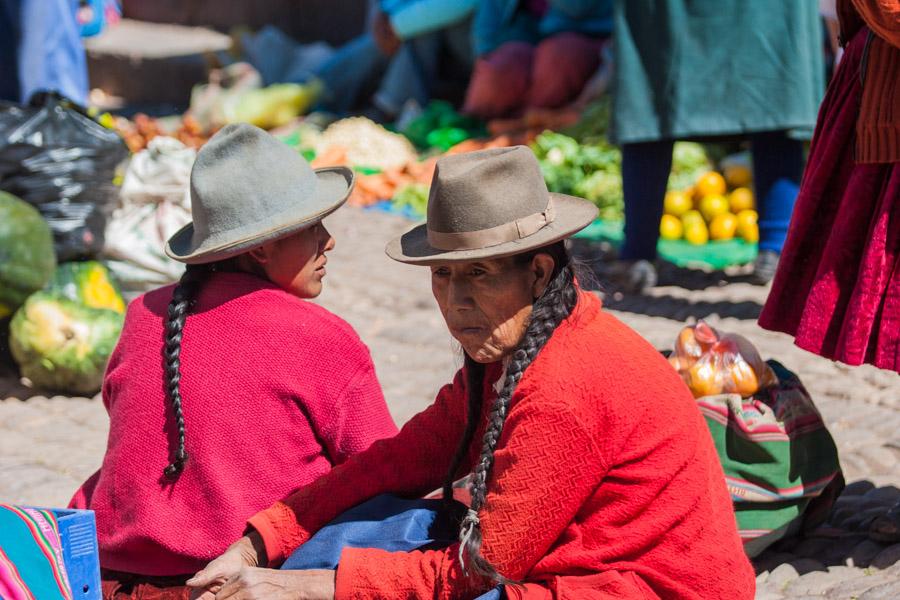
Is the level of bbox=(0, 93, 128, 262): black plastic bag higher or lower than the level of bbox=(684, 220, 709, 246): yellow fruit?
higher

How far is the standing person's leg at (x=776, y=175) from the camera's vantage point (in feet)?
17.0

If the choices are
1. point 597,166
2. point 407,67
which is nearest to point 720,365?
point 597,166

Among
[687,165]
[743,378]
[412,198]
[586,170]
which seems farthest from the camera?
[412,198]

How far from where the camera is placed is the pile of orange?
22.0ft

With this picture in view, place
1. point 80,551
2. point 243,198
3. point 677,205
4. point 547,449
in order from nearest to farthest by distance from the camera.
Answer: point 547,449 → point 80,551 → point 243,198 → point 677,205

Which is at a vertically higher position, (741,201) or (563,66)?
(563,66)

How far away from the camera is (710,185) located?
22.9 feet

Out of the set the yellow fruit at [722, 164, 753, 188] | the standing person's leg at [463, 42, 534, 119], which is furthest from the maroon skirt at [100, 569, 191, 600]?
the standing person's leg at [463, 42, 534, 119]

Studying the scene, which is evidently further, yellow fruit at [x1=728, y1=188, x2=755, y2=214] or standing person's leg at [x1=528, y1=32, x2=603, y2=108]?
standing person's leg at [x1=528, y1=32, x2=603, y2=108]

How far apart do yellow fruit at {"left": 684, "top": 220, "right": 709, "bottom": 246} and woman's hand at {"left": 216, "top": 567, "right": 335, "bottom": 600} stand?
16.6 feet

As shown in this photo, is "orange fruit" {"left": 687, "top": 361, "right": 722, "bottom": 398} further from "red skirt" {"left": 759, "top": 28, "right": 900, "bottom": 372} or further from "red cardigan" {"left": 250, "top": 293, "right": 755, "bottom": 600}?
"red cardigan" {"left": 250, "top": 293, "right": 755, "bottom": 600}

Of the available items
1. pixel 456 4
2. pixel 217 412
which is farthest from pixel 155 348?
pixel 456 4

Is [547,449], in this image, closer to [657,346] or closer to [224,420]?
[224,420]

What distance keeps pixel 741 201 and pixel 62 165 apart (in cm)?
426
